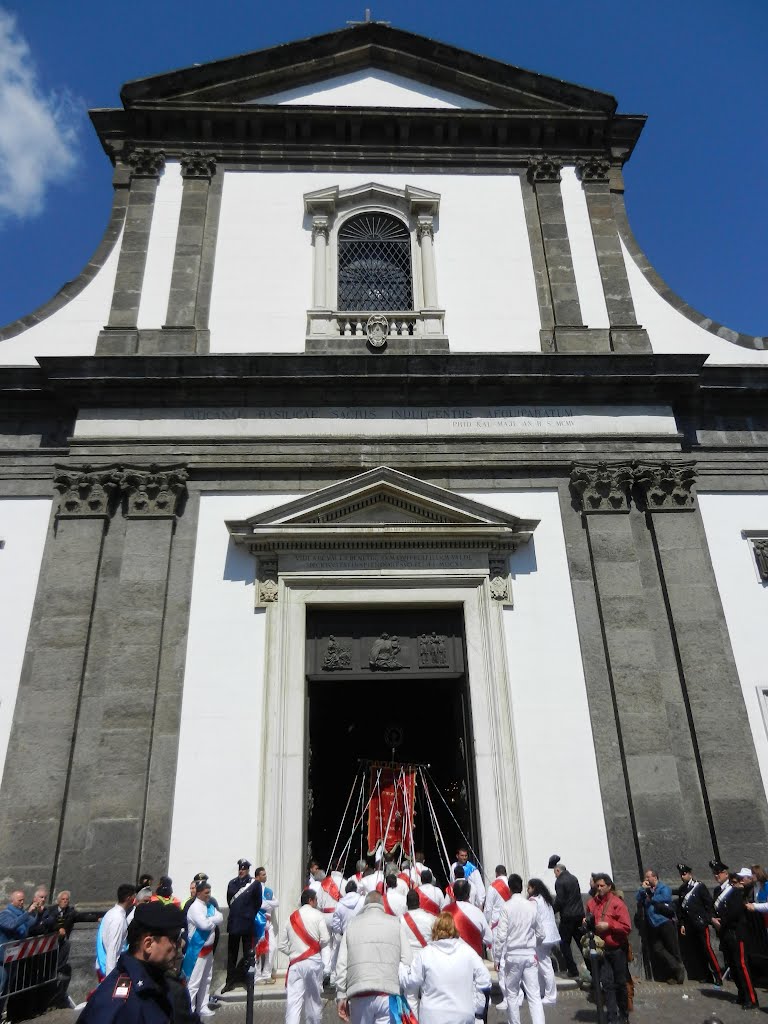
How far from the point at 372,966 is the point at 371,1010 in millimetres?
311

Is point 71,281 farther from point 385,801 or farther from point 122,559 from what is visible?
point 385,801

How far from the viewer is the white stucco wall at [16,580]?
1183 centimetres

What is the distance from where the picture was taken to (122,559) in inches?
501

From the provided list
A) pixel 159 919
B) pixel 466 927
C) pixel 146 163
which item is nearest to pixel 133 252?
pixel 146 163

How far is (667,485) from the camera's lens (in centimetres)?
1361

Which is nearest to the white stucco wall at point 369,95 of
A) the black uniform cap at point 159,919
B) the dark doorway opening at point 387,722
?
the dark doorway opening at point 387,722

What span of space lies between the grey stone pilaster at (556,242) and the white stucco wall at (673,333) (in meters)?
1.37

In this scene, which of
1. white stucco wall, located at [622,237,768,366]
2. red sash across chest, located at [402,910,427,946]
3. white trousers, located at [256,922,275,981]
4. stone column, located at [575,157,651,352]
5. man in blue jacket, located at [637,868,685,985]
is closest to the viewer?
red sash across chest, located at [402,910,427,946]

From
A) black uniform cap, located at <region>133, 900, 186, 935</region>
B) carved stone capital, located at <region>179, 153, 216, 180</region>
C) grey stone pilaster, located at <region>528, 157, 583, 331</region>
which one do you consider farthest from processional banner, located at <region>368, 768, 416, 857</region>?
carved stone capital, located at <region>179, 153, 216, 180</region>

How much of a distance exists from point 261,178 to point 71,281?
4.67 m

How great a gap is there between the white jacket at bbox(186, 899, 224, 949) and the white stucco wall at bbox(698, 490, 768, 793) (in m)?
8.19

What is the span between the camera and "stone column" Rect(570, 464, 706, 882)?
11062 mm

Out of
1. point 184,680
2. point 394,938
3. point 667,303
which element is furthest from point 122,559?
point 667,303

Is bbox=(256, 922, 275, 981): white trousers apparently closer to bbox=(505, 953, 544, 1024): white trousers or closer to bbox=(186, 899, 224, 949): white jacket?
bbox=(186, 899, 224, 949): white jacket
